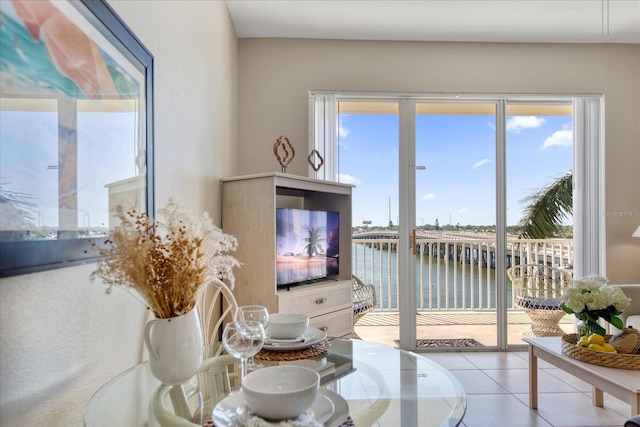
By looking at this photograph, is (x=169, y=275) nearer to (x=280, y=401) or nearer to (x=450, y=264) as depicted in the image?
(x=280, y=401)

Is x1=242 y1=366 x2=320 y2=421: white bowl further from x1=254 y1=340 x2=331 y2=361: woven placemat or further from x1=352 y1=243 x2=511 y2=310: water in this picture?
x1=352 y1=243 x2=511 y2=310: water

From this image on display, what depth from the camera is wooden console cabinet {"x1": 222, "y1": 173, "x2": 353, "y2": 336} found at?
237 centimetres

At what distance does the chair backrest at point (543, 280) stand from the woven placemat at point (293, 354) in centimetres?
295

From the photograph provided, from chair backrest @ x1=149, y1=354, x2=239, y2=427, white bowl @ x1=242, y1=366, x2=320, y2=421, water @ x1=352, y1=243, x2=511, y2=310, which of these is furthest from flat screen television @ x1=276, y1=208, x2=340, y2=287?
white bowl @ x1=242, y1=366, x2=320, y2=421

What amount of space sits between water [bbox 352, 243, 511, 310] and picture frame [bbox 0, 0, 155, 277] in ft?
9.77

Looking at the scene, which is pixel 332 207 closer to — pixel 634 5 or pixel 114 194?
pixel 114 194

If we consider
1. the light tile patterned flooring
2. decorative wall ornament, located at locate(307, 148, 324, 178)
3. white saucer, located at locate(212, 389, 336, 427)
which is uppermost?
decorative wall ornament, located at locate(307, 148, 324, 178)

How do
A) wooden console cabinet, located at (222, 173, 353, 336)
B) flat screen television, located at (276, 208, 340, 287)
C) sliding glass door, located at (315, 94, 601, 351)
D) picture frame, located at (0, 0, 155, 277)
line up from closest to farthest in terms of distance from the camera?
picture frame, located at (0, 0, 155, 277) < wooden console cabinet, located at (222, 173, 353, 336) < flat screen television, located at (276, 208, 340, 287) < sliding glass door, located at (315, 94, 601, 351)

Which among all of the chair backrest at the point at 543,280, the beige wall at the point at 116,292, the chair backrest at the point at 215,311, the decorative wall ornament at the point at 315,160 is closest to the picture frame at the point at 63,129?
the beige wall at the point at 116,292

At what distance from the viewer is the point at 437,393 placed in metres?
1.15

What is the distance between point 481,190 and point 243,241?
2.38 m

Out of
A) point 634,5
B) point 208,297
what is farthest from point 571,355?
point 634,5

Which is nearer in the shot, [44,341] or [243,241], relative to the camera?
[44,341]

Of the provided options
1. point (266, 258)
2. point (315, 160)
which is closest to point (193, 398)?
point (266, 258)
